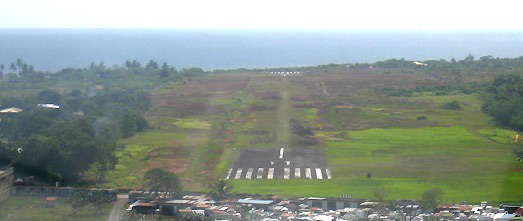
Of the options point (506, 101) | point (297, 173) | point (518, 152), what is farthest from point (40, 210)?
point (506, 101)

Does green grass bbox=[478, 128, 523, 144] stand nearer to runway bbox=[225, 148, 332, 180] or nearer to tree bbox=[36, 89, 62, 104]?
runway bbox=[225, 148, 332, 180]

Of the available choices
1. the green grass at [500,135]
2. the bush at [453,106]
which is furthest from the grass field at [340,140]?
the bush at [453,106]

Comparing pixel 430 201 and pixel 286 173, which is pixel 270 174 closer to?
pixel 286 173

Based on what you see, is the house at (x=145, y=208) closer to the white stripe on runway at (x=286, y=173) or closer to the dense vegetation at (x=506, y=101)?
the white stripe on runway at (x=286, y=173)

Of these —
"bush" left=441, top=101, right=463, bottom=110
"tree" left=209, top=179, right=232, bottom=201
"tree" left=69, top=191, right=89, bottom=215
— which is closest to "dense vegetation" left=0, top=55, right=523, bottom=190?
"bush" left=441, top=101, right=463, bottom=110

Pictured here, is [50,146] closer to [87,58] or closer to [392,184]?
[392,184]
